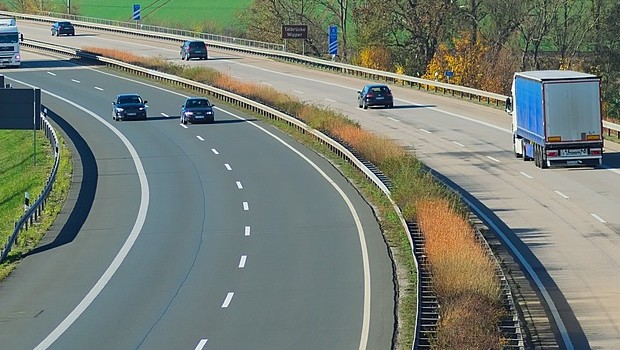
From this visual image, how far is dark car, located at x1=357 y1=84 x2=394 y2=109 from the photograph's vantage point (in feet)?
216

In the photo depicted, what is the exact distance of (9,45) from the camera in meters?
85.7

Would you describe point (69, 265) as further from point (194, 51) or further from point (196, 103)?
point (194, 51)

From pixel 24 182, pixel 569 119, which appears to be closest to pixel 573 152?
pixel 569 119

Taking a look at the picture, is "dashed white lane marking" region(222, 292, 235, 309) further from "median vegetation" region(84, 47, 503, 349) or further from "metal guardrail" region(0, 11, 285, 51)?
"metal guardrail" region(0, 11, 285, 51)

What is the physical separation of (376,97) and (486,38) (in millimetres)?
39953

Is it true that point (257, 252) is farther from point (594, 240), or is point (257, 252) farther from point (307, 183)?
point (307, 183)

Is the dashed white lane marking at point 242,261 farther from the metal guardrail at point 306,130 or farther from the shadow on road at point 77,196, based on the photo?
the shadow on road at point 77,196

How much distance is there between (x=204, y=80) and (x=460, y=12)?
31.9 m

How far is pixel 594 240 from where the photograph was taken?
32.0m

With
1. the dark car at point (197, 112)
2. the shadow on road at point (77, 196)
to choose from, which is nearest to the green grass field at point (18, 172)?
the shadow on road at point (77, 196)

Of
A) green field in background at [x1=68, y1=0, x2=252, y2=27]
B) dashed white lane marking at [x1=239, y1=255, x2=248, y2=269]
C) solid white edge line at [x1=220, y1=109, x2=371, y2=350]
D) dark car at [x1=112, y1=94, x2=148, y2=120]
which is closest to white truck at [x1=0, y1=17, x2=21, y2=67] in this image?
dark car at [x1=112, y1=94, x2=148, y2=120]

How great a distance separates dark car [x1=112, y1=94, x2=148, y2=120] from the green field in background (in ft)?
255

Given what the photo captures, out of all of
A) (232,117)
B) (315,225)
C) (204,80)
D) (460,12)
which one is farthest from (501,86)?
(315,225)

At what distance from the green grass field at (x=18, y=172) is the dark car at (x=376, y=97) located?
1642 cm
